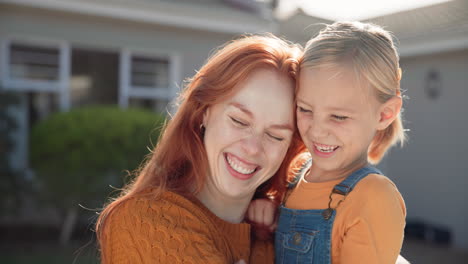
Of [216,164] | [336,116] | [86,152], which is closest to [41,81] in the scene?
[86,152]

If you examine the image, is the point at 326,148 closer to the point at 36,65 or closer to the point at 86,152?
the point at 86,152

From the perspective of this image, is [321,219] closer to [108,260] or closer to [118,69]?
[108,260]

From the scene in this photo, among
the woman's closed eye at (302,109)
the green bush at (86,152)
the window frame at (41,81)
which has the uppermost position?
the woman's closed eye at (302,109)

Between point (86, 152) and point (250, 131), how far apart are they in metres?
5.43

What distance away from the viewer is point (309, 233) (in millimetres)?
1904

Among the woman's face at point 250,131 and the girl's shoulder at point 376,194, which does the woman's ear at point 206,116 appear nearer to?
the woman's face at point 250,131

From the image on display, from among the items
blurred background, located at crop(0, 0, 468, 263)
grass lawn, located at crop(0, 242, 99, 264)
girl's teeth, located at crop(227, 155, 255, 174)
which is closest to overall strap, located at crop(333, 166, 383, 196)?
girl's teeth, located at crop(227, 155, 255, 174)

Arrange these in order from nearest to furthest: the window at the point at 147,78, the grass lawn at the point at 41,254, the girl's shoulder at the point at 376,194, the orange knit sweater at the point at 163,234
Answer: the orange knit sweater at the point at 163,234 → the girl's shoulder at the point at 376,194 → the grass lawn at the point at 41,254 → the window at the point at 147,78

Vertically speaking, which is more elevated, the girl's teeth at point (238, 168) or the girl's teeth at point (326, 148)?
the girl's teeth at point (326, 148)

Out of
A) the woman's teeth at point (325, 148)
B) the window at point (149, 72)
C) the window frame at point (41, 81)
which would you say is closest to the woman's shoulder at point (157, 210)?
the woman's teeth at point (325, 148)

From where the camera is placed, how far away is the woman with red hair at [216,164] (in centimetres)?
166

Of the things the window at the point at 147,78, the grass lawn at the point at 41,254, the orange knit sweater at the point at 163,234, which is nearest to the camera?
the orange knit sweater at the point at 163,234

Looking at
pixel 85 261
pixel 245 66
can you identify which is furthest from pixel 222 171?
pixel 85 261

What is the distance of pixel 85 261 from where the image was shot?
6320 mm
